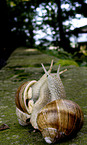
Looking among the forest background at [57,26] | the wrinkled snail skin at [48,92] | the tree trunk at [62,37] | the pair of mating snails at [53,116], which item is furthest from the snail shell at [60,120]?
the tree trunk at [62,37]

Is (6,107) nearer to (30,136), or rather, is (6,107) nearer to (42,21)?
(30,136)

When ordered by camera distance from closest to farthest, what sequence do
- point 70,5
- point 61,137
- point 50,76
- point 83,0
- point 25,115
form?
1. point 61,137
2. point 25,115
3. point 50,76
4. point 83,0
5. point 70,5

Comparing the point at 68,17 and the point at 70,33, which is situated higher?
the point at 68,17

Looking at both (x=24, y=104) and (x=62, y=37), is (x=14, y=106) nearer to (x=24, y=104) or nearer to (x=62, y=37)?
(x=24, y=104)

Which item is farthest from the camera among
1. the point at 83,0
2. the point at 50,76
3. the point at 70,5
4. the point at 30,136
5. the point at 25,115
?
the point at 70,5

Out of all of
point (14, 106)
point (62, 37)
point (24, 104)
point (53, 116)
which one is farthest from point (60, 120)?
point (62, 37)

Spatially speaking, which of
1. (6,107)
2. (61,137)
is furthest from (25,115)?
(6,107)

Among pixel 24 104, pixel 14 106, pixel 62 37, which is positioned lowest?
pixel 14 106

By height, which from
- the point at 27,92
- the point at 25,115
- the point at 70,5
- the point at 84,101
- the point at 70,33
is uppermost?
the point at 70,5
